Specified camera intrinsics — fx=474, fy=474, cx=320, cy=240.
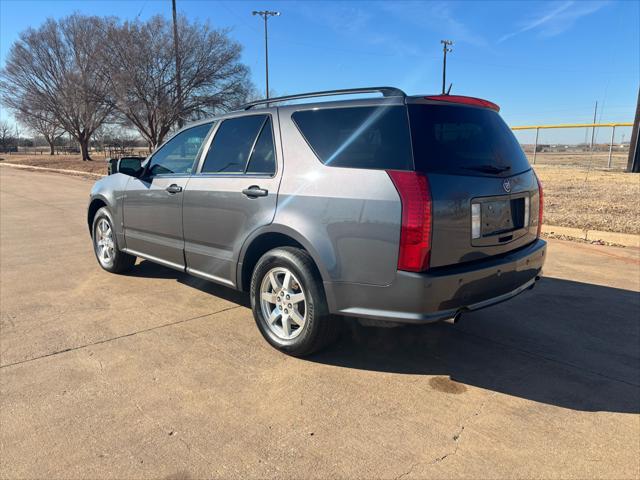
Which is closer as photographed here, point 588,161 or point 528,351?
point 528,351

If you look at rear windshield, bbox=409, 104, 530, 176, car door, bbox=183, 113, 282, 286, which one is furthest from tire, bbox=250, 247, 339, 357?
rear windshield, bbox=409, 104, 530, 176

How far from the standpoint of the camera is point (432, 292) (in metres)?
2.90

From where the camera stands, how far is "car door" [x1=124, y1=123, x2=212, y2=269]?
464 centimetres

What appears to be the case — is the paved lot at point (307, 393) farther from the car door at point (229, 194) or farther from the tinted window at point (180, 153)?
the tinted window at point (180, 153)

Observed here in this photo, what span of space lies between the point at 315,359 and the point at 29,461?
1.88m

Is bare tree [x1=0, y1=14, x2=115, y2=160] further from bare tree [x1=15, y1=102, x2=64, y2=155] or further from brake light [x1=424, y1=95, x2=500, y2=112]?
brake light [x1=424, y1=95, x2=500, y2=112]

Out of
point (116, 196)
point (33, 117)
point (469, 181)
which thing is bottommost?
point (116, 196)

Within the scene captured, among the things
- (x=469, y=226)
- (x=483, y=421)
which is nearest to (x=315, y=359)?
(x=483, y=421)

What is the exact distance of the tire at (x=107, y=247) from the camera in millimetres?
5693

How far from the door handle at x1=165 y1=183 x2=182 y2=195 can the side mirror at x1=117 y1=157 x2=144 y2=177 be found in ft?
2.32

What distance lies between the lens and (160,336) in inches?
156

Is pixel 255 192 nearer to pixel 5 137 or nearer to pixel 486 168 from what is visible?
pixel 486 168

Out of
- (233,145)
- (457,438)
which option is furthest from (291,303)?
(233,145)

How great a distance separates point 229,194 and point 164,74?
28.9 meters
